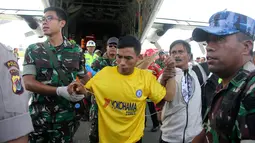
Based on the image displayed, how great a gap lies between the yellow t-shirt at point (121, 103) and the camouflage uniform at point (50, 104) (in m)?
0.28

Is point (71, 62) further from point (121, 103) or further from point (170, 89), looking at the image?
point (170, 89)

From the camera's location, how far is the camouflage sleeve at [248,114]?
85 cm

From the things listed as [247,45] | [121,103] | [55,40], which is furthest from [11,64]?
[55,40]

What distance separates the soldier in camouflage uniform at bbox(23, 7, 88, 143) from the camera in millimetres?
2127

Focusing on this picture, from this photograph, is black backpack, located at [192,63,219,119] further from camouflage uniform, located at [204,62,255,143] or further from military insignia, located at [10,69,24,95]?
military insignia, located at [10,69,24,95]

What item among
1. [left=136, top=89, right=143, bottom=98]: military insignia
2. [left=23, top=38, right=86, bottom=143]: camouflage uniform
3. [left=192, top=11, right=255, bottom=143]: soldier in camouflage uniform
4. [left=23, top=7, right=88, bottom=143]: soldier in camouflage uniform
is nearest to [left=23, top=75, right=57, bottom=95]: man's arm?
[left=23, top=7, right=88, bottom=143]: soldier in camouflage uniform

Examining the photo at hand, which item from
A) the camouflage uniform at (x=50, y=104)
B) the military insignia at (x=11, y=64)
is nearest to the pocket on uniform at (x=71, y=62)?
the camouflage uniform at (x=50, y=104)

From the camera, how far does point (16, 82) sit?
3.25ft

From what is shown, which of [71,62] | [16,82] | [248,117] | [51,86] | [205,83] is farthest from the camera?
[205,83]

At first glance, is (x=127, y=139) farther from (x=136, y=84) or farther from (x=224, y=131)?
(x=224, y=131)

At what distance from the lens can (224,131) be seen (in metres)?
1.00

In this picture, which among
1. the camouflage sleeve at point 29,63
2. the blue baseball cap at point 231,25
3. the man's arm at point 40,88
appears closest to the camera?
the blue baseball cap at point 231,25

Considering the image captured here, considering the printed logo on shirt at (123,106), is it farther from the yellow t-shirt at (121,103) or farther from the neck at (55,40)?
the neck at (55,40)

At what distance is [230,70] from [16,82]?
0.96m
